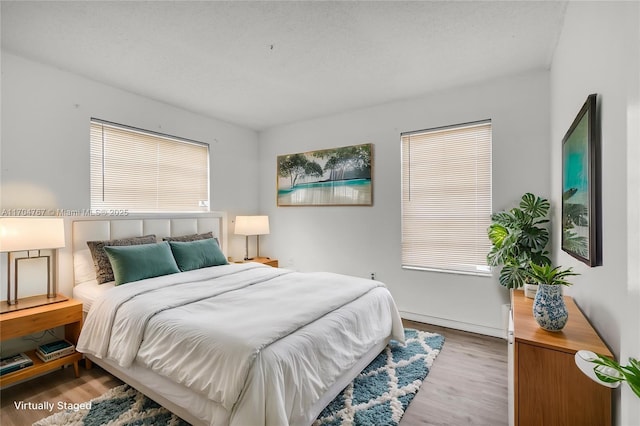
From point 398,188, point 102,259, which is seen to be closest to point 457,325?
point 398,188

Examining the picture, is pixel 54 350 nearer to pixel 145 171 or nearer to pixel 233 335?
pixel 233 335

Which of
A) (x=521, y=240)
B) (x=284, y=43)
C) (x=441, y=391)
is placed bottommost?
Answer: (x=441, y=391)

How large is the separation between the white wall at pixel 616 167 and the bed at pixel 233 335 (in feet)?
4.43

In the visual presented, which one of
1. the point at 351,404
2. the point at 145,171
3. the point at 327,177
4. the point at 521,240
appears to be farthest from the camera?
the point at 327,177

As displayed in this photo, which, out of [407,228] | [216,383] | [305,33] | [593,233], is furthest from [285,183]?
[593,233]

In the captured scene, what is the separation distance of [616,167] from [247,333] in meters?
1.85

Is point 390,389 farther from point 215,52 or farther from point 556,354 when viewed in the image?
point 215,52

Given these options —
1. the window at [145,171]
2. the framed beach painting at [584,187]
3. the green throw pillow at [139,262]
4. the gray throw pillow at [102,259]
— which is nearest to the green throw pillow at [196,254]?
the green throw pillow at [139,262]

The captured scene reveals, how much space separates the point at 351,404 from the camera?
2131mm

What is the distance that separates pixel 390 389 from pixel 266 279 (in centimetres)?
142

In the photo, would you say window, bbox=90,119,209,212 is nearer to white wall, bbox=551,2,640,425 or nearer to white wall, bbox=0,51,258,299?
white wall, bbox=0,51,258,299

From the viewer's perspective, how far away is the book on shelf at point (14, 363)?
2.21 metres

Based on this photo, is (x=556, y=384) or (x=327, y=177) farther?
(x=327, y=177)

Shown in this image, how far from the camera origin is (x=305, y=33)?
7.84 ft
